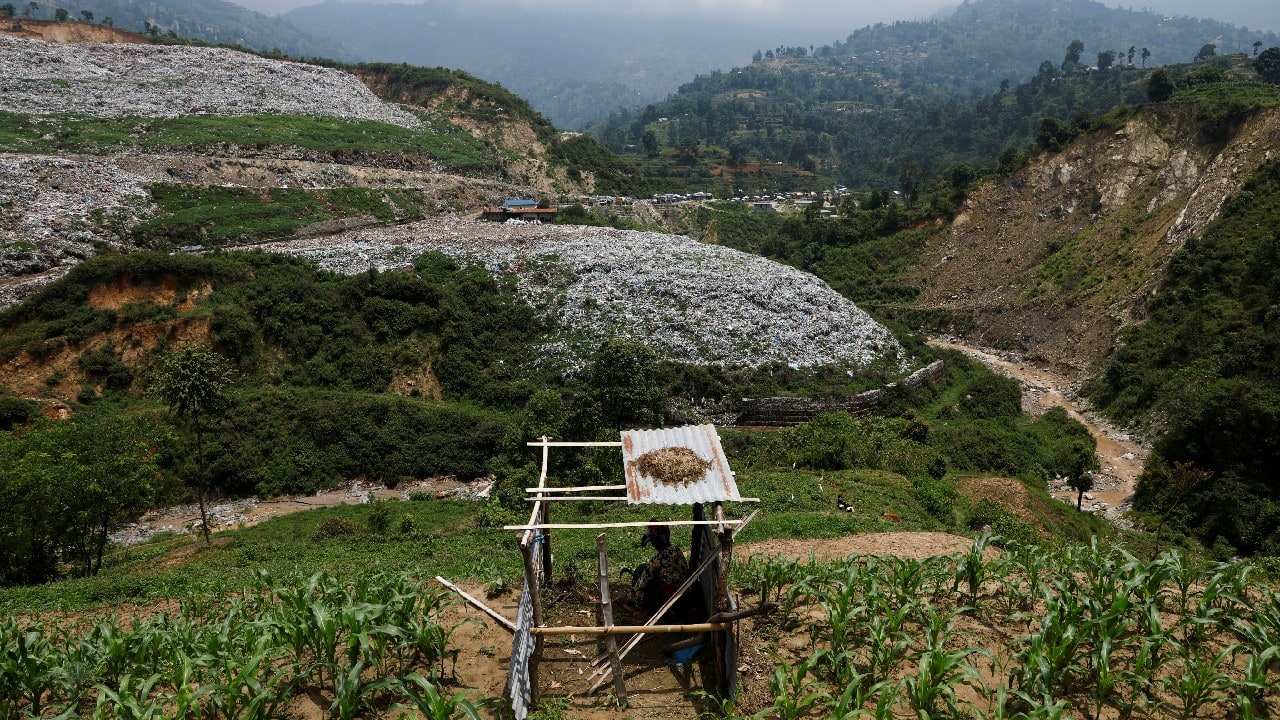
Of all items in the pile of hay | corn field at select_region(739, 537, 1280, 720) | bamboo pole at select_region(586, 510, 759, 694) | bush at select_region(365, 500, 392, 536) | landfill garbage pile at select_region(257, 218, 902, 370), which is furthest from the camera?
landfill garbage pile at select_region(257, 218, 902, 370)

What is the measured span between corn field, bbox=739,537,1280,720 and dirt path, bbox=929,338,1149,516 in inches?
608

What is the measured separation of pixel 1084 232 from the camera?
128 feet

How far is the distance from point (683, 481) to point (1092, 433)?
2519 centimetres

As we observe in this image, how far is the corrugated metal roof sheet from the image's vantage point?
22.0ft

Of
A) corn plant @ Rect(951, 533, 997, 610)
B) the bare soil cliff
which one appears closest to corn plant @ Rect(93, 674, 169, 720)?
corn plant @ Rect(951, 533, 997, 610)

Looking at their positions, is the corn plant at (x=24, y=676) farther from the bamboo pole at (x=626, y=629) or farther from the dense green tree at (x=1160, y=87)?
the dense green tree at (x=1160, y=87)

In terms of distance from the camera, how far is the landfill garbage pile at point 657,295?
2592 centimetres

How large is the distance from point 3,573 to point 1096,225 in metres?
47.5

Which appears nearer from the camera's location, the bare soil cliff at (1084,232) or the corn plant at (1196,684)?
the corn plant at (1196,684)

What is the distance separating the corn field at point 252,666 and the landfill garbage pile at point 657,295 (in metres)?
18.2

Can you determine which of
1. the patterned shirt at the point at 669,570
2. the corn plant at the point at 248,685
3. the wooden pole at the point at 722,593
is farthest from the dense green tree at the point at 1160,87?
the corn plant at the point at 248,685

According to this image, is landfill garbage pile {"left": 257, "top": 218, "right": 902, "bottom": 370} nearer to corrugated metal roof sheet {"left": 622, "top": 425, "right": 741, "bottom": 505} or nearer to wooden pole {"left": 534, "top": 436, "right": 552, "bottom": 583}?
wooden pole {"left": 534, "top": 436, "right": 552, "bottom": 583}

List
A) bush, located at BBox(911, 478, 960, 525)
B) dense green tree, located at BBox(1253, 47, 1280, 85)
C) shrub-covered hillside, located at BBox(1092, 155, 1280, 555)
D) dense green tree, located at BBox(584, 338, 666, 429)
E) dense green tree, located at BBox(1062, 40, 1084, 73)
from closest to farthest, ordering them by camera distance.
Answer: bush, located at BBox(911, 478, 960, 525), shrub-covered hillside, located at BBox(1092, 155, 1280, 555), dense green tree, located at BBox(584, 338, 666, 429), dense green tree, located at BBox(1253, 47, 1280, 85), dense green tree, located at BBox(1062, 40, 1084, 73)

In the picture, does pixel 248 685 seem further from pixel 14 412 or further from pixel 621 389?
pixel 14 412
